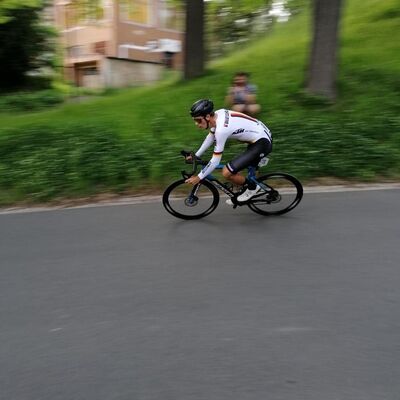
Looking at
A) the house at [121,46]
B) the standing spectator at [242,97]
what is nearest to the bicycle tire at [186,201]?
the standing spectator at [242,97]

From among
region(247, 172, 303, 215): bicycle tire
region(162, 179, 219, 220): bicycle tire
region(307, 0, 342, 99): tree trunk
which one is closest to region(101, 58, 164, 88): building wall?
region(307, 0, 342, 99): tree trunk

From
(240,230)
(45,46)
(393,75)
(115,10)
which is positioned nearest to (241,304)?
(240,230)

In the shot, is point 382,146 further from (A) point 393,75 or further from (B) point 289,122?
(A) point 393,75

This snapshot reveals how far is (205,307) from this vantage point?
421 centimetres

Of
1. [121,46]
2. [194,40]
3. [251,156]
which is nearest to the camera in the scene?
[251,156]

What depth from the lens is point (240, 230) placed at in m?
6.13

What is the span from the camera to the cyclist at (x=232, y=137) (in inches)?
233

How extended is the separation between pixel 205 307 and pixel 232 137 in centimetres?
262

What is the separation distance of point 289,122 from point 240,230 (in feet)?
12.1

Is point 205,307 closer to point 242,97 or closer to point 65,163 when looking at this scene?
point 65,163

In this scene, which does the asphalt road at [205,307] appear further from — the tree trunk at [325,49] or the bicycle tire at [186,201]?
the tree trunk at [325,49]

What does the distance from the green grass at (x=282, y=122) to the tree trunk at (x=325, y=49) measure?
1.13 ft

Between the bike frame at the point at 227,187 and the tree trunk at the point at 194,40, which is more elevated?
the tree trunk at the point at 194,40

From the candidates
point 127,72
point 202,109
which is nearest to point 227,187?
point 202,109
